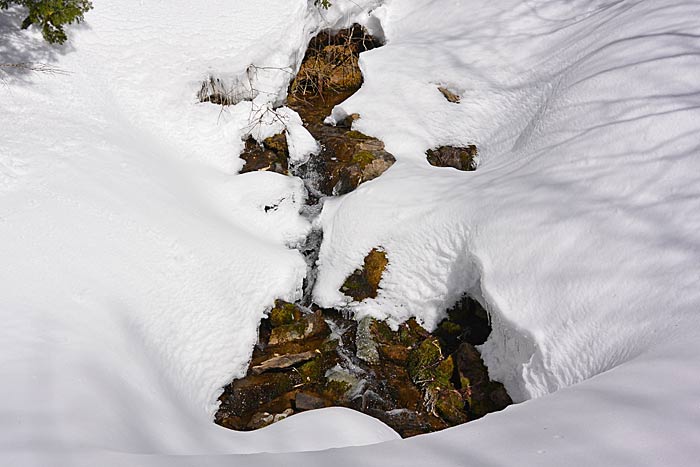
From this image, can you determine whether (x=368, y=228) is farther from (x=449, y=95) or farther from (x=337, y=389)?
(x=449, y=95)

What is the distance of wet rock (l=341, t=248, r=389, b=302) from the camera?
434 cm

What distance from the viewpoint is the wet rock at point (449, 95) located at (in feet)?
19.1

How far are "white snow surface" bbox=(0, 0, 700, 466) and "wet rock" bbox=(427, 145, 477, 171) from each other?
14 centimetres

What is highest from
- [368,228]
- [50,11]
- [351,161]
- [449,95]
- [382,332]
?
[50,11]

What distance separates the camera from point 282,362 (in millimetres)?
3947

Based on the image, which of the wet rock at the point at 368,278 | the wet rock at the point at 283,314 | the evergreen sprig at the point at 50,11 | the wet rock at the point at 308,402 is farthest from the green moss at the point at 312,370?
the evergreen sprig at the point at 50,11

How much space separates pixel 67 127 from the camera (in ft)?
14.3

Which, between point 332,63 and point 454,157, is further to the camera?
point 332,63

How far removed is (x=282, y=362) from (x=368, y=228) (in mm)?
1534

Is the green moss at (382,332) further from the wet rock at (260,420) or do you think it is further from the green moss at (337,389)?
the wet rock at (260,420)

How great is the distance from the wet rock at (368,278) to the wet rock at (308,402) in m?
1.04

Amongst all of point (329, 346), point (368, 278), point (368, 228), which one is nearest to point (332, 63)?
point (368, 228)

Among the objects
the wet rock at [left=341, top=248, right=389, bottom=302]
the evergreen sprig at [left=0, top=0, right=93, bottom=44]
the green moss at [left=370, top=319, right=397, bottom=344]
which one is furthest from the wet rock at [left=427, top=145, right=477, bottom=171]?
the evergreen sprig at [left=0, top=0, right=93, bottom=44]

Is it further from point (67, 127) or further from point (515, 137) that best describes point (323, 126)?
point (67, 127)
